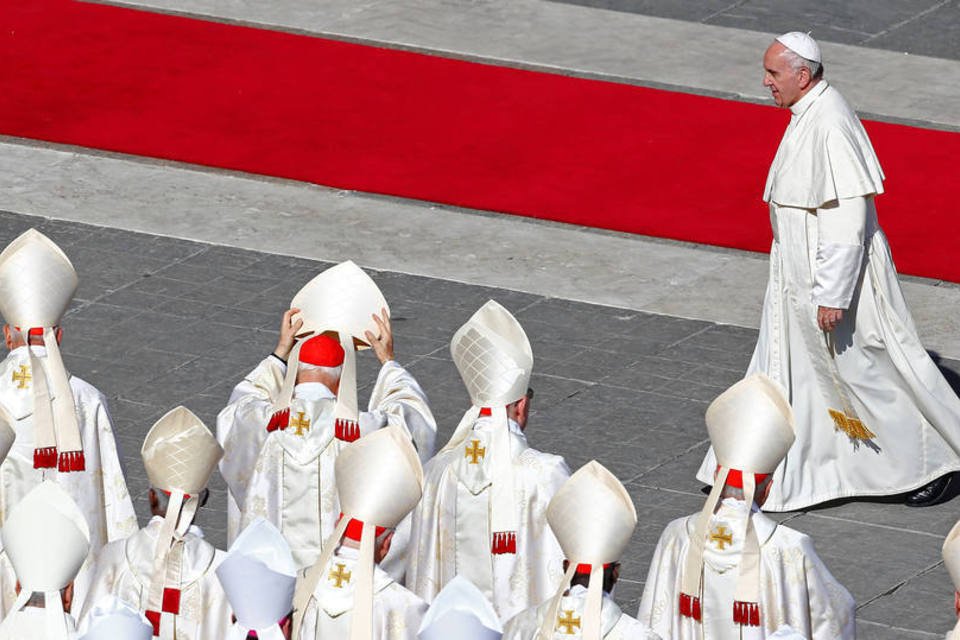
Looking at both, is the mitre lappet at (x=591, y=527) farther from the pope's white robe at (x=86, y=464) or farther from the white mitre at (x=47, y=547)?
the pope's white robe at (x=86, y=464)

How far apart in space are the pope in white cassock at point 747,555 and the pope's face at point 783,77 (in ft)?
8.73

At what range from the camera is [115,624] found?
20.6 ft

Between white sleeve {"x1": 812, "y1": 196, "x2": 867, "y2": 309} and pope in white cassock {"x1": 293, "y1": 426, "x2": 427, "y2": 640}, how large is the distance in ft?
10.6

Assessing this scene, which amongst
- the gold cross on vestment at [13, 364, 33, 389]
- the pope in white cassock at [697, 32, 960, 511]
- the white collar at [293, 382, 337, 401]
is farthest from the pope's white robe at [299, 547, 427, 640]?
the pope in white cassock at [697, 32, 960, 511]

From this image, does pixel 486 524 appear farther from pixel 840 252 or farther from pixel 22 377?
pixel 840 252

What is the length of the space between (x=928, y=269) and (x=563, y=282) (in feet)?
6.32

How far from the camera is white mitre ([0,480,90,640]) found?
22.0 feet

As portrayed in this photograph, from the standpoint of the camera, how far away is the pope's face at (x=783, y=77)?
9836 millimetres

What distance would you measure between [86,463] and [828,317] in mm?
3122

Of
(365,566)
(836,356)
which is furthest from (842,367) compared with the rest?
(365,566)

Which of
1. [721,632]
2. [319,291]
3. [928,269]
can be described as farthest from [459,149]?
[721,632]

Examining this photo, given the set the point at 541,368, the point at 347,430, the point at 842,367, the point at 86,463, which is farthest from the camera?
the point at 541,368

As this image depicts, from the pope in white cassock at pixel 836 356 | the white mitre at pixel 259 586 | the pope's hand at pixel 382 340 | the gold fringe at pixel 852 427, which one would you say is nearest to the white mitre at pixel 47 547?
the white mitre at pixel 259 586

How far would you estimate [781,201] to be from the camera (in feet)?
32.8
